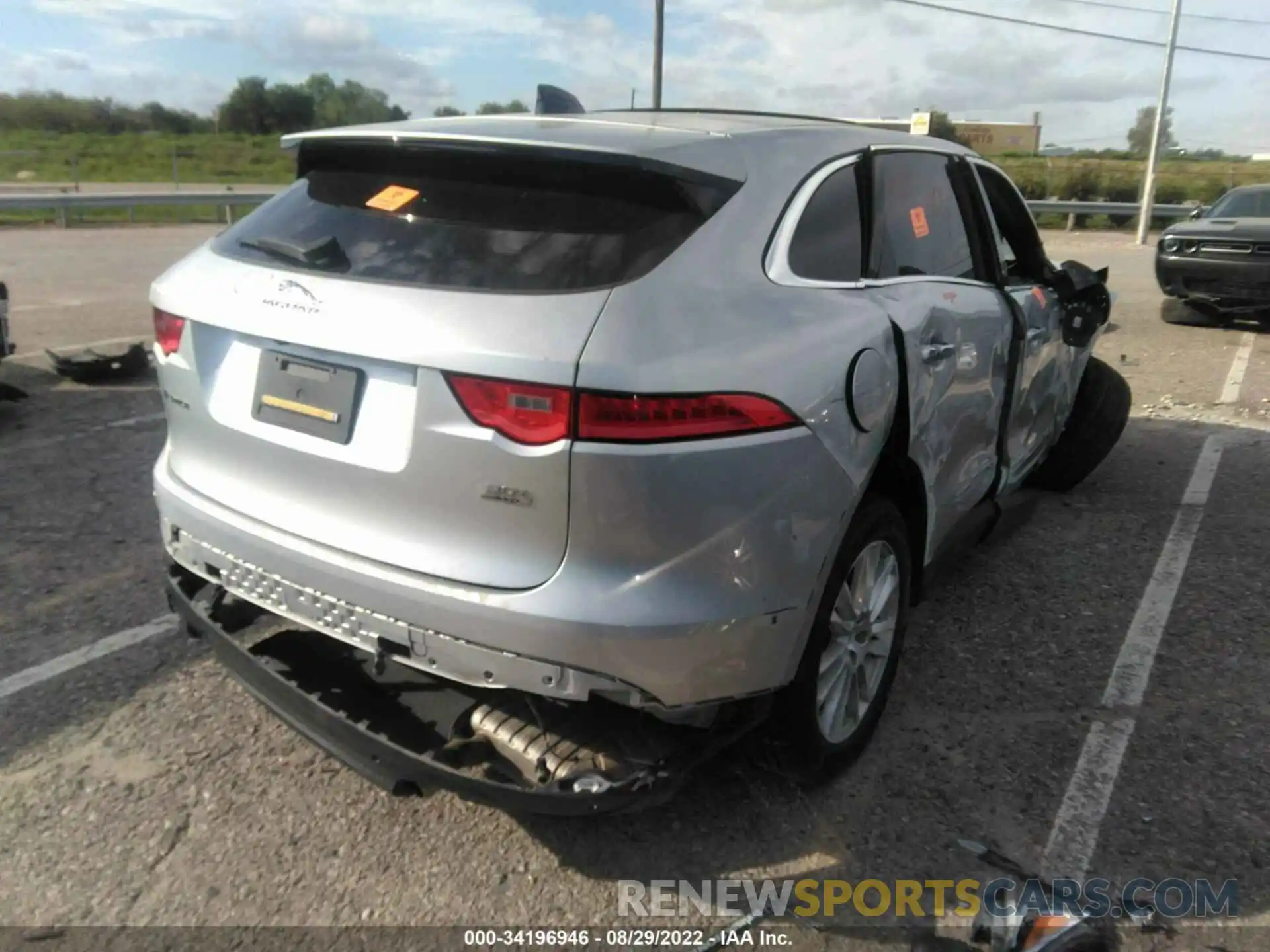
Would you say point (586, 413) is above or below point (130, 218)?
above

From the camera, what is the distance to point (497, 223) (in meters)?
2.49

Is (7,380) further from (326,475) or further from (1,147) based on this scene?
(1,147)

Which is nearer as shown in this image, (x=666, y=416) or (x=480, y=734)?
(x=666, y=416)

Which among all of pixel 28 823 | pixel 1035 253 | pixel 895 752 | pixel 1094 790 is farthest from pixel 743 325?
pixel 1035 253

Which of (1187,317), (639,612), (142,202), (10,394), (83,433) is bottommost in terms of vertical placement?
(83,433)

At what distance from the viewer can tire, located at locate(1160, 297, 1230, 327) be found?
11.9 m

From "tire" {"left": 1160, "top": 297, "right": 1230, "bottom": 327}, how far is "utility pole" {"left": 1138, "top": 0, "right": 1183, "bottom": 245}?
13.2 meters

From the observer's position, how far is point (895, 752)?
3.29 metres

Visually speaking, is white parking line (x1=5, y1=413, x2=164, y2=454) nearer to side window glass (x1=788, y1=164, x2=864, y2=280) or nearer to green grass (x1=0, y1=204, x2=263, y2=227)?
side window glass (x1=788, y1=164, x2=864, y2=280)

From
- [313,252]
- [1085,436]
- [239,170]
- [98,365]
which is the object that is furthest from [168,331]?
[239,170]

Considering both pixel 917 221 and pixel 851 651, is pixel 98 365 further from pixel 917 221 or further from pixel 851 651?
pixel 851 651

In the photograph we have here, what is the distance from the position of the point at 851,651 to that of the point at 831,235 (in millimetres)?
1163

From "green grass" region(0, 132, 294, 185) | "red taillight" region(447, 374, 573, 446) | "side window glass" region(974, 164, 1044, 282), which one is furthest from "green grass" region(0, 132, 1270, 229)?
"red taillight" region(447, 374, 573, 446)

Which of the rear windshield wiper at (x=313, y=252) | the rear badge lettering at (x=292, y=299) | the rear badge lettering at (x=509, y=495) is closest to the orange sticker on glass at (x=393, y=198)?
the rear windshield wiper at (x=313, y=252)
